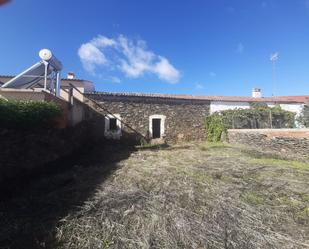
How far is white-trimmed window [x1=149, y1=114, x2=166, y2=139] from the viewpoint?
48.1 feet

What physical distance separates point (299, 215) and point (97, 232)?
10.6ft

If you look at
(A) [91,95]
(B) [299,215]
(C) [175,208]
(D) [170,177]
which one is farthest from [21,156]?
(A) [91,95]

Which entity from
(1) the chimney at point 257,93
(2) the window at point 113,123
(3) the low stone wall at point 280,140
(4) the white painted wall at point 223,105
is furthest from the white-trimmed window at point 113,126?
(1) the chimney at point 257,93

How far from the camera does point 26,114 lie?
6320mm

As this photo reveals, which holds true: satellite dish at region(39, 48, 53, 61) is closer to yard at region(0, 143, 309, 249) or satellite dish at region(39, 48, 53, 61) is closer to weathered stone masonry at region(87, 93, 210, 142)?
weathered stone masonry at region(87, 93, 210, 142)

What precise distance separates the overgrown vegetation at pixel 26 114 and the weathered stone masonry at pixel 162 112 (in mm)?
6194

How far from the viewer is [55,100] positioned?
883cm

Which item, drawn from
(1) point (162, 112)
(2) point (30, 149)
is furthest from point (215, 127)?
(2) point (30, 149)

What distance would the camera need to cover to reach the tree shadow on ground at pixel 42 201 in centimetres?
316

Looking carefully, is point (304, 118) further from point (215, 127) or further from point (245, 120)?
point (215, 127)

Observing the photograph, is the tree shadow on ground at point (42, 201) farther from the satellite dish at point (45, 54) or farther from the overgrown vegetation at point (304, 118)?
the overgrown vegetation at point (304, 118)

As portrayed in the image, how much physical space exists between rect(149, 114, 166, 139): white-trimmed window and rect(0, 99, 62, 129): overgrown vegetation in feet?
23.8

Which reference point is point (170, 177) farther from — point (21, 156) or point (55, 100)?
point (55, 100)

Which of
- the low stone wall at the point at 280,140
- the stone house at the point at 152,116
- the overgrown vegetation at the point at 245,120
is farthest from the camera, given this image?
the overgrown vegetation at the point at 245,120
